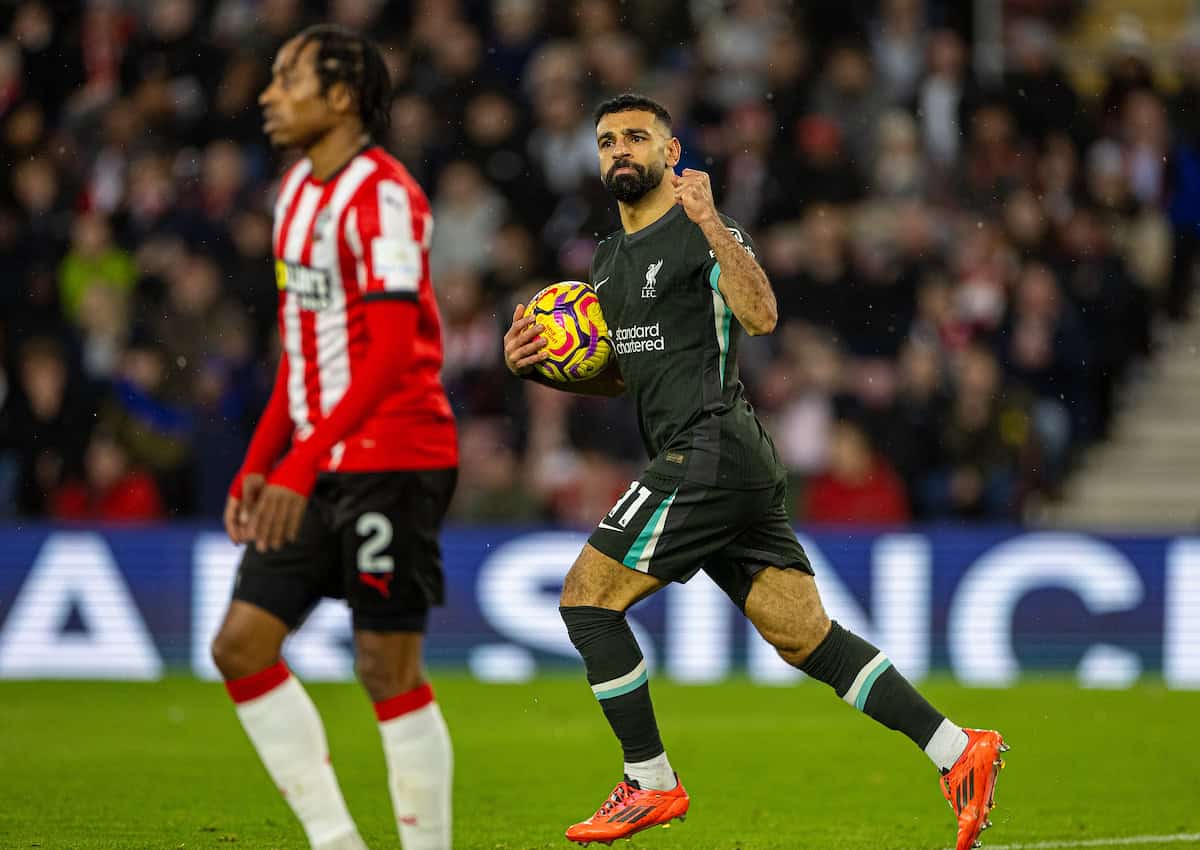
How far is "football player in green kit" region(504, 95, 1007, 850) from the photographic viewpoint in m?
5.96

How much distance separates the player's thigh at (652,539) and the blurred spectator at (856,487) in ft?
22.4

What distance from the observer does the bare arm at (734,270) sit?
572 centimetres

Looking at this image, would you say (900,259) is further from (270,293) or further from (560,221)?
(270,293)

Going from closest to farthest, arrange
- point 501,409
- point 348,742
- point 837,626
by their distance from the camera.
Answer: point 837,626
point 348,742
point 501,409

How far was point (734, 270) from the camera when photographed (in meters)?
5.73

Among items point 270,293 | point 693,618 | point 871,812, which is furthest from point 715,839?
point 270,293

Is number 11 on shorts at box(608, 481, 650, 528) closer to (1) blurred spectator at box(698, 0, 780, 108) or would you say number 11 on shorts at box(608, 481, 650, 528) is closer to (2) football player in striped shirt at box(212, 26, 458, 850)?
(2) football player in striped shirt at box(212, 26, 458, 850)

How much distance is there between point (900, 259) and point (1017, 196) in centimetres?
122

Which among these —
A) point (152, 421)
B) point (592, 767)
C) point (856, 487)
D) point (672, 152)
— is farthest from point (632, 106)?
point (152, 421)

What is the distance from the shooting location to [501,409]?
1346cm

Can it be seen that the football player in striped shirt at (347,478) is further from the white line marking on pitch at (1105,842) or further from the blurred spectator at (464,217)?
the blurred spectator at (464,217)

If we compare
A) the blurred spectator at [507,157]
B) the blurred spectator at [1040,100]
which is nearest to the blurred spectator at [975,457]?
the blurred spectator at [1040,100]

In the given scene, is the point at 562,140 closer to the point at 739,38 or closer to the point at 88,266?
the point at 739,38

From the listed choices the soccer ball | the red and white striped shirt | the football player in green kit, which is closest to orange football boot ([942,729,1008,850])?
the football player in green kit
